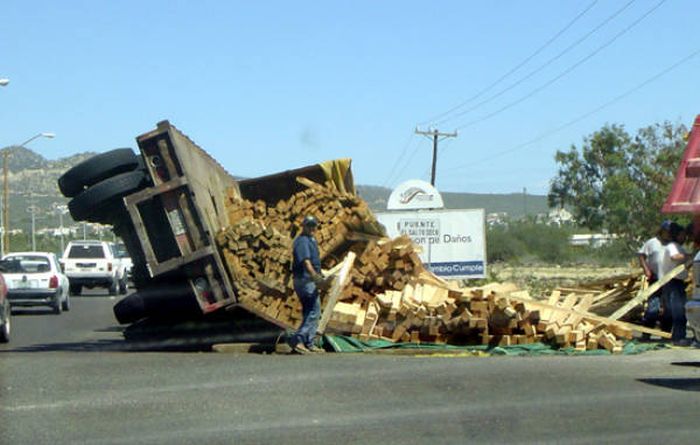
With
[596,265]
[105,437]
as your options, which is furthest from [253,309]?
[596,265]

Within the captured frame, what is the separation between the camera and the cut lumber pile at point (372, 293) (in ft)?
53.3

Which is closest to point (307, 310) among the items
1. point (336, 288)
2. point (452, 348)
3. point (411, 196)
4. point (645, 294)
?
point (336, 288)

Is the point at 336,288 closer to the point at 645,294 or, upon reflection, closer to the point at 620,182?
the point at 645,294

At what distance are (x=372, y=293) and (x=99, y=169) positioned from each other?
4.03m

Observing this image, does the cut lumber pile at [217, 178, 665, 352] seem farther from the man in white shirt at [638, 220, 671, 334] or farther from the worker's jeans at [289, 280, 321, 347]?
the man in white shirt at [638, 220, 671, 334]

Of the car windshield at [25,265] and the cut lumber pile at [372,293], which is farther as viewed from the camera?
the car windshield at [25,265]

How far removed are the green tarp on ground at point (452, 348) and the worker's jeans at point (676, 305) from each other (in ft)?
1.54

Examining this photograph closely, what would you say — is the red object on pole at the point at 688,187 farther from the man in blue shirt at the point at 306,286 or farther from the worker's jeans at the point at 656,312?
the man in blue shirt at the point at 306,286

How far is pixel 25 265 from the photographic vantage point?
1267 inches

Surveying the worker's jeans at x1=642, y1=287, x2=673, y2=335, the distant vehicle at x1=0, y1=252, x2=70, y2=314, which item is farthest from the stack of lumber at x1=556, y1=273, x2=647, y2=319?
the distant vehicle at x1=0, y1=252, x2=70, y2=314

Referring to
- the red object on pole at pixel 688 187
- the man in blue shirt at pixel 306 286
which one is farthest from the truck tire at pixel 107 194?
the red object on pole at pixel 688 187

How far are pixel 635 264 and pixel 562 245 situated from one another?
68.6 m

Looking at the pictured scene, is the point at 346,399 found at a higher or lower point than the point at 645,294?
lower

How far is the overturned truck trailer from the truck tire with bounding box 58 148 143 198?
0.01 metres
